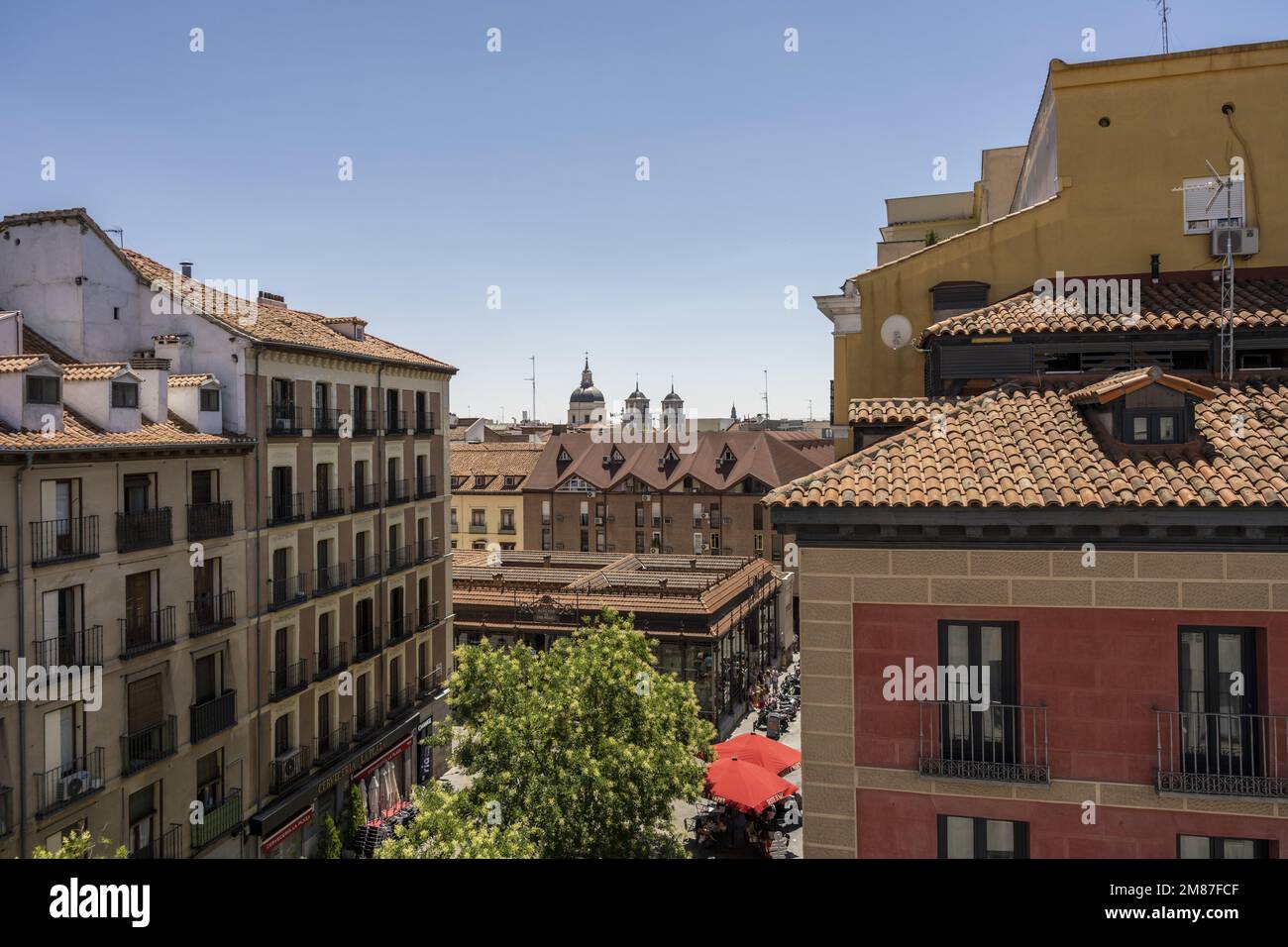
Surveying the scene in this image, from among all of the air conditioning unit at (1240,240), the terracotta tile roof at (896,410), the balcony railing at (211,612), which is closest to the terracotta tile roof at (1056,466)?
the terracotta tile roof at (896,410)

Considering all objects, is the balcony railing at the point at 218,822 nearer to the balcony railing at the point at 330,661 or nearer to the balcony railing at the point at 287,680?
the balcony railing at the point at 287,680

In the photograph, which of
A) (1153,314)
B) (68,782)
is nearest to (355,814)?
(68,782)

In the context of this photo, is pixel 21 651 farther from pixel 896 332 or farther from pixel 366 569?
pixel 896 332

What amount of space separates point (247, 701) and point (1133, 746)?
2427 centimetres

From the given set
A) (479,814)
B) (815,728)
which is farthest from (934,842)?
(479,814)

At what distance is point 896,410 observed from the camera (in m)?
14.9

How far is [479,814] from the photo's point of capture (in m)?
19.8

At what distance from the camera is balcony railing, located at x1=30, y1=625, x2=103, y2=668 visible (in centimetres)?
1964

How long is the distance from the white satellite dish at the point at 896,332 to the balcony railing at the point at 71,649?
20137 mm

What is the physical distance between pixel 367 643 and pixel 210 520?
9.73 m

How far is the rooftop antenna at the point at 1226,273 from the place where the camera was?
1418 centimetres
